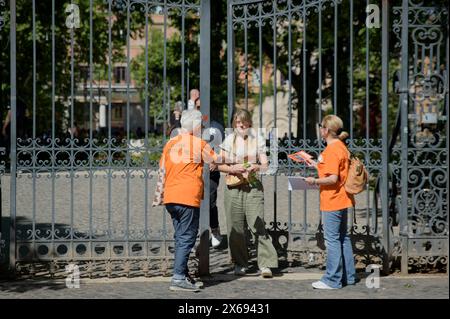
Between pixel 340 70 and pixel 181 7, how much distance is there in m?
18.1

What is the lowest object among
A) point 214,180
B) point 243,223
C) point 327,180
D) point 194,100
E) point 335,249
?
point 335,249

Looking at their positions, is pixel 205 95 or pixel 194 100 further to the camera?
pixel 194 100

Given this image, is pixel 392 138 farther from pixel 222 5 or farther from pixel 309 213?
pixel 222 5

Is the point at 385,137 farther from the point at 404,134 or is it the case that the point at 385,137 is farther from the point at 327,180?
the point at 327,180

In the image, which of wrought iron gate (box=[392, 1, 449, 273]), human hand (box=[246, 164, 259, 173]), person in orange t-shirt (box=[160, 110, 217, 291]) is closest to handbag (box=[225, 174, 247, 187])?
human hand (box=[246, 164, 259, 173])

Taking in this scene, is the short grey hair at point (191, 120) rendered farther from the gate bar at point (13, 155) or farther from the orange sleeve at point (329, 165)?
the gate bar at point (13, 155)

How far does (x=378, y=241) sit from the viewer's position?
10.4 meters

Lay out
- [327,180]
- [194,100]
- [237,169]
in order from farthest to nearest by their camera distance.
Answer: [194,100], [237,169], [327,180]

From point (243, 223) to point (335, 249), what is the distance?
1.36 m

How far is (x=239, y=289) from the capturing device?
9156 millimetres

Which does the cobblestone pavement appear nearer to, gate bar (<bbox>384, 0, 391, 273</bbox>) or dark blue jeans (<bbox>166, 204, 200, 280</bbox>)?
dark blue jeans (<bbox>166, 204, 200, 280</bbox>)

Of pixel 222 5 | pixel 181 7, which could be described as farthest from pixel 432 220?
pixel 222 5

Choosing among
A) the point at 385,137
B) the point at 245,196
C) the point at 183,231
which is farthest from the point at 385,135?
the point at 183,231

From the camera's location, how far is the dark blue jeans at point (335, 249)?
9.16 meters
